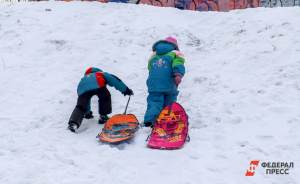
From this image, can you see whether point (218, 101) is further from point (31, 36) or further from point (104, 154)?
point (31, 36)

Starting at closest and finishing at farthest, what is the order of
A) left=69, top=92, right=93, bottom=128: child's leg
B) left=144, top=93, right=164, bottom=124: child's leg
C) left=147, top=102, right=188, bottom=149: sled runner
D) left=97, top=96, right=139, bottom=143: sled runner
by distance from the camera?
left=147, top=102, right=188, bottom=149: sled runner
left=97, top=96, right=139, bottom=143: sled runner
left=69, top=92, right=93, bottom=128: child's leg
left=144, top=93, right=164, bottom=124: child's leg

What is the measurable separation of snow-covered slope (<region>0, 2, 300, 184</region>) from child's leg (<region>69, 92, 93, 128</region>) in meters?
0.21

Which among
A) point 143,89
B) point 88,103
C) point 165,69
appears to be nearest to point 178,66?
point 165,69

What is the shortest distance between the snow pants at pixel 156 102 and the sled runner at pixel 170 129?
0.19m

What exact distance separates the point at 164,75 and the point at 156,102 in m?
0.46

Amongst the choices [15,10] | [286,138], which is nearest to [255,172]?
[286,138]

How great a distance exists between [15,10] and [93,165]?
7969mm

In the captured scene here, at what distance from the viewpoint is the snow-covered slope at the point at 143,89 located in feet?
17.9

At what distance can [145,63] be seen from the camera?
9.45 meters

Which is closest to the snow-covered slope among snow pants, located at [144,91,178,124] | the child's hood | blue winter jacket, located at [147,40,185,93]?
snow pants, located at [144,91,178,124]

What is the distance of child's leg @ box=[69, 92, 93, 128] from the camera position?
6.77 meters

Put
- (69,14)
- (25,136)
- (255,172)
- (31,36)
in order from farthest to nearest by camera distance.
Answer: (69,14), (31,36), (25,136), (255,172)

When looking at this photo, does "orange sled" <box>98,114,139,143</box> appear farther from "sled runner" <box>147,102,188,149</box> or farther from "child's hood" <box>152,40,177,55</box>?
"child's hood" <box>152,40,177,55</box>

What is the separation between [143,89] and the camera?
27.5 ft
